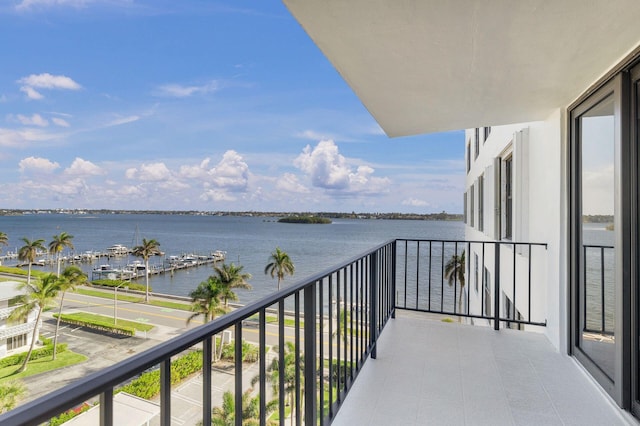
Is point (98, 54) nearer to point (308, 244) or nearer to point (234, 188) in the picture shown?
point (234, 188)

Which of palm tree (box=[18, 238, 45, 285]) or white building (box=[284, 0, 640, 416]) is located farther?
palm tree (box=[18, 238, 45, 285])

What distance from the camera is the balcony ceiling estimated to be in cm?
152

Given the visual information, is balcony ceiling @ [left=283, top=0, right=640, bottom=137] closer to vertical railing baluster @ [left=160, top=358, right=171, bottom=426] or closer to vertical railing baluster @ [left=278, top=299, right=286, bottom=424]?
vertical railing baluster @ [left=278, top=299, right=286, bottom=424]

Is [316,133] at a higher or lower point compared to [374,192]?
higher

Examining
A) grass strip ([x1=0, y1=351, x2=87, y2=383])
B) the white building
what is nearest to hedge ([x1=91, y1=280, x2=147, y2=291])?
grass strip ([x1=0, y1=351, x2=87, y2=383])

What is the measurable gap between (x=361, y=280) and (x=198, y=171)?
2009 inches

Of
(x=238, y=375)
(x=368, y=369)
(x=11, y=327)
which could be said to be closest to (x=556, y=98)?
(x=368, y=369)

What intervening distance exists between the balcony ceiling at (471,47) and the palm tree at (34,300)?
82.4 ft

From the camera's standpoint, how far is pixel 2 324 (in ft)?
68.7

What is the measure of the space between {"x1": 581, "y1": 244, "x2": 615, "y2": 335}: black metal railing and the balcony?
1.31 ft

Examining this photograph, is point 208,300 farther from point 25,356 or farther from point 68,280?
point 25,356

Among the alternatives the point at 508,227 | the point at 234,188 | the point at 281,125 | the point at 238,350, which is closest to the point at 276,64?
the point at 281,125

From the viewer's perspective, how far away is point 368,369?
2.50 m

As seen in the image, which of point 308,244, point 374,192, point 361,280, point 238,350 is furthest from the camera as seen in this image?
point 308,244
